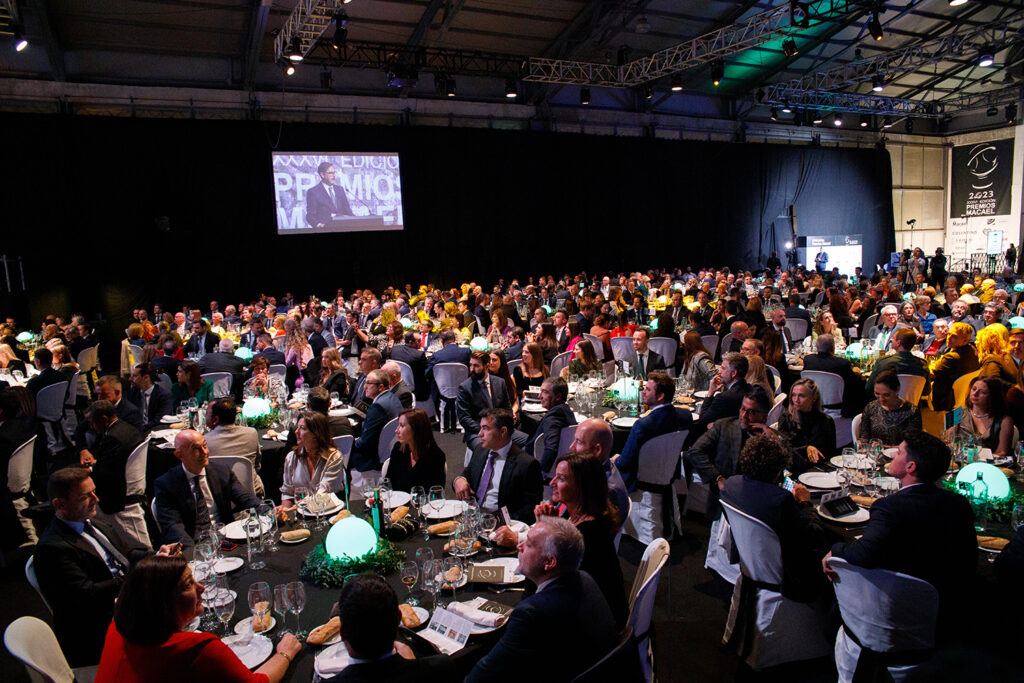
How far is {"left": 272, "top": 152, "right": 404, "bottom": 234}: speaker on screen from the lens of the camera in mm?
16453

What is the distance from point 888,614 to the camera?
2746 millimetres

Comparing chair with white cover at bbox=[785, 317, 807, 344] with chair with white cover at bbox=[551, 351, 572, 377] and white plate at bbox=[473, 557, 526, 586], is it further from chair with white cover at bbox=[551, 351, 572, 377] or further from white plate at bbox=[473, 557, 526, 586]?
white plate at bbox=[473, 557, 526, 586]

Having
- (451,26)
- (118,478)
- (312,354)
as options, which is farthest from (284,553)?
(451,26)

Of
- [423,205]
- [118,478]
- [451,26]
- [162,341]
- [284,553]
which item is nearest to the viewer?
[284,553]

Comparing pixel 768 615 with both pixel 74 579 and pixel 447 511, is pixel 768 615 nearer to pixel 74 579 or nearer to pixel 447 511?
pixel 447 511

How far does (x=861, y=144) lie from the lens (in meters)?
27.1

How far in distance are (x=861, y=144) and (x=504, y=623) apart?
29561 millimetres

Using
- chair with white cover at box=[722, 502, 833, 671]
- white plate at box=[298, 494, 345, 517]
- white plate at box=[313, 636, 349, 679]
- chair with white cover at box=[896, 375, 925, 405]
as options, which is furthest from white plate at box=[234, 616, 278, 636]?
chair with white cover at box=[896, 375, 925, 405]

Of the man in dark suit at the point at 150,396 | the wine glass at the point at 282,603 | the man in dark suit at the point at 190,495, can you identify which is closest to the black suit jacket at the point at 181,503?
the man in dark suit at the point at 190,495

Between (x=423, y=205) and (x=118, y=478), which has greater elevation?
(x=423, y=205)

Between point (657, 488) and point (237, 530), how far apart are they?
2846 mm

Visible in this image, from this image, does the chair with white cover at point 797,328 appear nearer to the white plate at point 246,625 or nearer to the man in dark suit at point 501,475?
the man in dark suit at point 501,475

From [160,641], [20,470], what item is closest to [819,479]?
[160,641]

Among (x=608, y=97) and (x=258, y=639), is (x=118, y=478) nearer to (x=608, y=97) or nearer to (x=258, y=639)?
(x=258, y=639)
